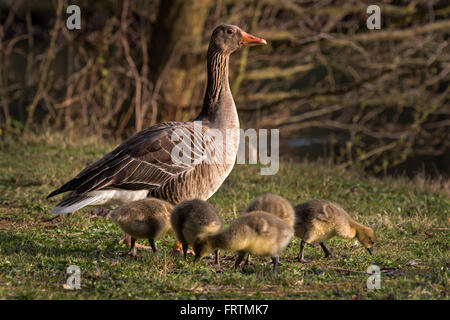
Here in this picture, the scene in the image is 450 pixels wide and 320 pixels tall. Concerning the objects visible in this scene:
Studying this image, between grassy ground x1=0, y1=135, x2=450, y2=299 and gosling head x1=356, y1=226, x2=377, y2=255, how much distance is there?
0.38 ft

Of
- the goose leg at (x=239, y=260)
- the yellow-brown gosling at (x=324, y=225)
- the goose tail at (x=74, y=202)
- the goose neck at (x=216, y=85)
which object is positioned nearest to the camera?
the goose leg at (x=239, y=260)

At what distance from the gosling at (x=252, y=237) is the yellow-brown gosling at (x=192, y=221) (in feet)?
0.55

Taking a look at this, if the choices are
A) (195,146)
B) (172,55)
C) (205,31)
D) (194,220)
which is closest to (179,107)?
(172,55)

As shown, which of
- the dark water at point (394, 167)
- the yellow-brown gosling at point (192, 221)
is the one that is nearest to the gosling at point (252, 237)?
the yellow-brown gosling at point (192, 221)

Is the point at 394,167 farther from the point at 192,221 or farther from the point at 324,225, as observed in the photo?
the point at 192,221

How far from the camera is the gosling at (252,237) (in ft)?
17.4

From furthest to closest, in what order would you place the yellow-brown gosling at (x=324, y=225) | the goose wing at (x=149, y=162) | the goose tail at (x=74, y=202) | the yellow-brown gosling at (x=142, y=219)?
the goose wing at (x=149, y=162) < the goose tail at (x=74, y=202) < the yellow-brown gosling at (x=324, y=225) < the yellow-brown gosling at (x=142, y=219)

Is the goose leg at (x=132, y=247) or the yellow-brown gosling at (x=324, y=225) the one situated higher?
the yellow-brown gosling at (x=324, y=225)

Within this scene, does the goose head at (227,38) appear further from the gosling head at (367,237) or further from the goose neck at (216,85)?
the gosling head at (367,237)

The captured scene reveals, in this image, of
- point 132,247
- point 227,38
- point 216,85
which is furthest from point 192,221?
point 227,38

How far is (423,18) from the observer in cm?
1555

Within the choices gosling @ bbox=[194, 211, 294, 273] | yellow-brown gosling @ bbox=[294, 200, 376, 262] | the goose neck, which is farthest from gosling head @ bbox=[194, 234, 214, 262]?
the goose neck
